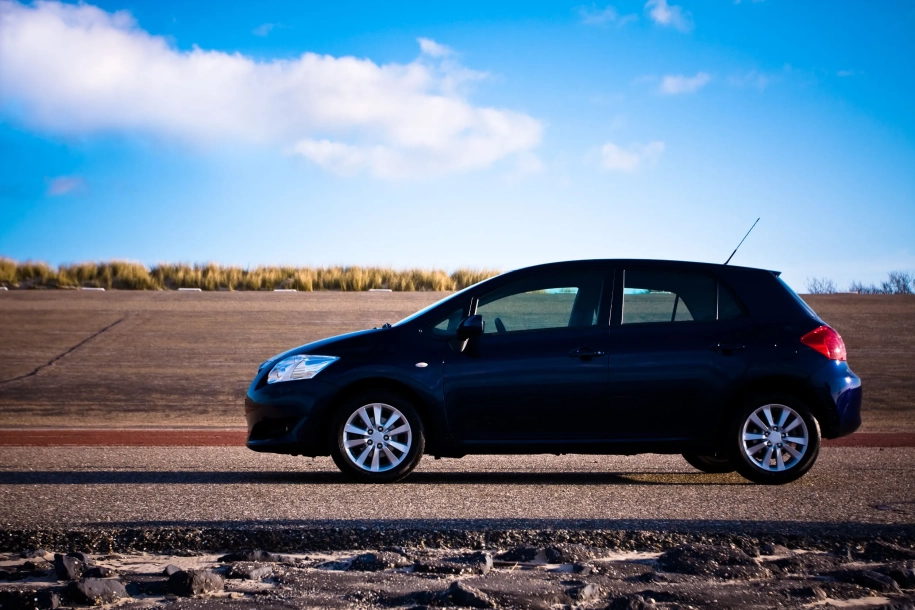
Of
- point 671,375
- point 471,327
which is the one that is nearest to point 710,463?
point 671,375

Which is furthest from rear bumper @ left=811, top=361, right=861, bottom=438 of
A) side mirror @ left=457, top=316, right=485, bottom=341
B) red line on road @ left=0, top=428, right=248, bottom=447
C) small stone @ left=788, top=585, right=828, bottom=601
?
red line on road @ left=0, top=428, right=248, bottom=447

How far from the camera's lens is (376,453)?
799cm

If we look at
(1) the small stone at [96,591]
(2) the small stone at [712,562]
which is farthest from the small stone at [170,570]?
(2) the small stone at [712,562]

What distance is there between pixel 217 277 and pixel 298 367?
2500 cm

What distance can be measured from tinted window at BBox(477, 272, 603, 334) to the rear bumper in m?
1.85

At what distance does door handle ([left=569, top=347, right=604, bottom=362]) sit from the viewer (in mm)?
8070

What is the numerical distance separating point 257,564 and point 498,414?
3.55 metres

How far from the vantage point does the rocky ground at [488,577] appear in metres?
4.15

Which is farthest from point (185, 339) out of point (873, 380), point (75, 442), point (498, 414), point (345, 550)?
point (345, 550)

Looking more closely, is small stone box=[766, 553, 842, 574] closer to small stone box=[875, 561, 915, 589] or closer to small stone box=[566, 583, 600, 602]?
small stone box=[875, 561, 915, 589]

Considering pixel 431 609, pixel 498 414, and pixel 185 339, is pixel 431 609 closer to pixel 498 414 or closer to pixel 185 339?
pixel 498 414

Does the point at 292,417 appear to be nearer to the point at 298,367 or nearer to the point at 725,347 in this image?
the point at 298,367

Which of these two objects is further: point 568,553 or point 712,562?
point 568,553

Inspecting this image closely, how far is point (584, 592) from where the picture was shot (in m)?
4.23
